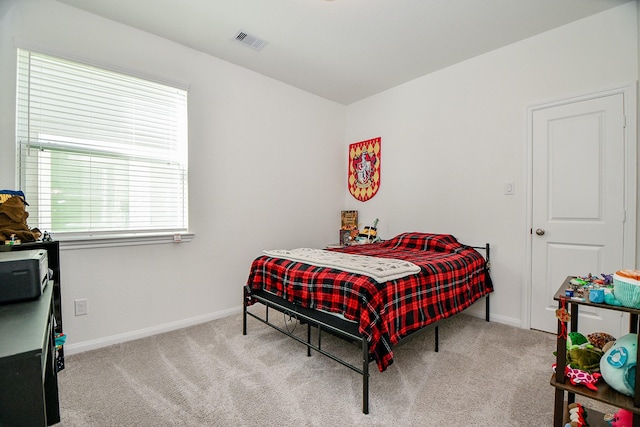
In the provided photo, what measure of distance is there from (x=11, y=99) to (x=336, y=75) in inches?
108

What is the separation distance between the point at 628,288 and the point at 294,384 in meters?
1.67

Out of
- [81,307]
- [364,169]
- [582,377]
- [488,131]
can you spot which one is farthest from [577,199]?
[81,307]

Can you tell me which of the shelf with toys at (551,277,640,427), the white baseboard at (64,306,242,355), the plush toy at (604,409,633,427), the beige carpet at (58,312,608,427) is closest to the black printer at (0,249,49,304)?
the beige carpet at (58,312,608,427)

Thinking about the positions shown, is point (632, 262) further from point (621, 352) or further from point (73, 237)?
point (73, 237)

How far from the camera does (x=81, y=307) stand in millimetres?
2260

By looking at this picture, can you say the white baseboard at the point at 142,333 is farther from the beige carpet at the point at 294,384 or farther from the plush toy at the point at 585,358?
the plush toy at the point at 585,358

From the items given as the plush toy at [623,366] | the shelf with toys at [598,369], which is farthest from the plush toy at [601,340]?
the plush toy at [623,366]

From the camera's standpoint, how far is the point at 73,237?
87.4 inches

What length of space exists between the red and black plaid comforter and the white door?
0.51 m

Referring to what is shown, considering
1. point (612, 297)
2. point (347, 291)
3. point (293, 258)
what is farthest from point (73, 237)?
point (612, 297)

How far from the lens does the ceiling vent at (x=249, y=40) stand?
101 inches

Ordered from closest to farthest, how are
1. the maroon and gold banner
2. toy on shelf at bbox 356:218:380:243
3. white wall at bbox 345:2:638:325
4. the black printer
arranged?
the black printer, white wall at bbox 345:2:638:325, toy on shelf at bbox 356:218:380:243, the maroon and gold banner

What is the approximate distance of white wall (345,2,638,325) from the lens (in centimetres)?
236

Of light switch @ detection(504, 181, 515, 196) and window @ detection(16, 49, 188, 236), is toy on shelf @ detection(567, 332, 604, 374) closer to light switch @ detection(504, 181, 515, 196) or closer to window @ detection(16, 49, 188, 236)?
light switch @ detection(504, 181, 515, 196)
